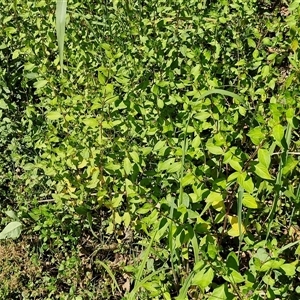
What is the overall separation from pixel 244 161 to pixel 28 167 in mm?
1344

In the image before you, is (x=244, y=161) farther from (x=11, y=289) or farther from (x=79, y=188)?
(x=11, y=289)

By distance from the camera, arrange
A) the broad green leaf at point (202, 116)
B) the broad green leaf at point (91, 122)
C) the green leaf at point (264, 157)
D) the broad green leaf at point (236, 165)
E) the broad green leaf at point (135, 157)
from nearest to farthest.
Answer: the green leaf at point (264, 157), the broad green leaf at point (236, 165), the broad green leaf at point (202, 116), the broad green leaf at point (135, 157), the broad green leaf at point (91, 122)

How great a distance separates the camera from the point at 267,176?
1849mm

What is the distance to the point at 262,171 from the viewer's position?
1861 mm

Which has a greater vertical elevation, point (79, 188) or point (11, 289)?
point (79, 188)

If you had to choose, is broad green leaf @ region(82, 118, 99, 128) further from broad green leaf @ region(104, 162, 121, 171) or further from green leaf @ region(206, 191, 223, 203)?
green leaf @ region(206, 191, 223, 203)

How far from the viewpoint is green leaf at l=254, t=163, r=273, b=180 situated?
1.85 metres

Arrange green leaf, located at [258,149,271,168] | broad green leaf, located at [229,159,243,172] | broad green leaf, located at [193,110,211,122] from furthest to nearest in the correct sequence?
broad green leaf, located at [193,110,211,122], broad green leaf, located at [229,159,243,172], green leaf, located at [258,149,271,168]

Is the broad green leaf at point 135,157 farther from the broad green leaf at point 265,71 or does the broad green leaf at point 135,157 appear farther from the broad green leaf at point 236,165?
the broad green leaf at point 265,71

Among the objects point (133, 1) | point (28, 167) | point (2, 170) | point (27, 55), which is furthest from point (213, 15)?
point (2, 170)

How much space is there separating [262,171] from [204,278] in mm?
394

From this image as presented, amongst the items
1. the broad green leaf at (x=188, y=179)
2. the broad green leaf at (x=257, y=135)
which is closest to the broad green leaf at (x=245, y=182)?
the broad green leaf at (x=257, y=135)

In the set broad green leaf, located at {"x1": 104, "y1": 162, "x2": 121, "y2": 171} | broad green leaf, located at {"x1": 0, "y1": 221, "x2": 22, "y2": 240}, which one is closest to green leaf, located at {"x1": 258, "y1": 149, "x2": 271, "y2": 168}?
broad green leaf, located at {"x1": 104, "y1": 162, "x2": 121, "y2": 171}

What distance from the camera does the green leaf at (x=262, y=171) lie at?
72.9 inches
